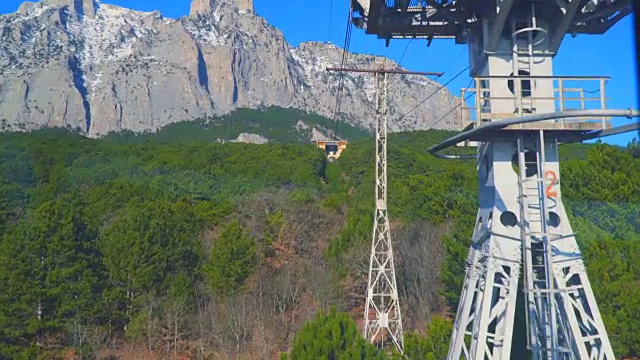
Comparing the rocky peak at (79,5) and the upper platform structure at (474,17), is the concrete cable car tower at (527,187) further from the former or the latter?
the rocky peak at (79,5)

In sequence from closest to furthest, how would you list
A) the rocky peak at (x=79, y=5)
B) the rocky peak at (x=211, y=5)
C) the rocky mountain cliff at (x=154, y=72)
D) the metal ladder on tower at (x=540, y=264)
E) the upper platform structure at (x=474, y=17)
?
the metal ladder on tower at (x=540, y=264), the upper platform structure at (x=474, y=17), the rocky mountain cliff at (x=154, y=72), the rocky peak at (x=79, y=5), the rocky peak at (x=211, y=5)

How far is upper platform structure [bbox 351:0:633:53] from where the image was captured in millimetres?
6766

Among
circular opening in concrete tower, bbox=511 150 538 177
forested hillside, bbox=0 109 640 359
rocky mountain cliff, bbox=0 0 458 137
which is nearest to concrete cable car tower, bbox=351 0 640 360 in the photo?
circular opening in concrete tower, bbox=511 150 538 177

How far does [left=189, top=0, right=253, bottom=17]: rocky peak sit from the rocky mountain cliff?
232 mm

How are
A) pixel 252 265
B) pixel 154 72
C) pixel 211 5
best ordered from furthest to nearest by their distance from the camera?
1. pixel 211 5
2. pixel 154 72
3. pixel 252 265

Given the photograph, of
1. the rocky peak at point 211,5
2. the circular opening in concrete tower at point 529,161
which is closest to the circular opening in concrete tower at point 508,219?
the circular opening in concrete tower at point 529,161

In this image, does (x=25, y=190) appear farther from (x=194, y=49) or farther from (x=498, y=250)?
(x=194, y=49)

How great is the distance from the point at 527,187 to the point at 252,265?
1604cm

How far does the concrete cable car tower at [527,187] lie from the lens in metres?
6.47

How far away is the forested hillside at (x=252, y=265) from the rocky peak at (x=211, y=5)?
107577 millimetres

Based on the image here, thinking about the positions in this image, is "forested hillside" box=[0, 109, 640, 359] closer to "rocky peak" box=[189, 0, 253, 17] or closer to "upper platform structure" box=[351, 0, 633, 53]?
"upper platform structure" box=[351, 0, 633, 53]

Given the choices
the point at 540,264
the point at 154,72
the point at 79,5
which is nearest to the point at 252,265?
the point at 540,264

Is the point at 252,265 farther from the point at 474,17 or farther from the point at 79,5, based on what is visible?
the point at 79,5

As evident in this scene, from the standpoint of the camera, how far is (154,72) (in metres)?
112
